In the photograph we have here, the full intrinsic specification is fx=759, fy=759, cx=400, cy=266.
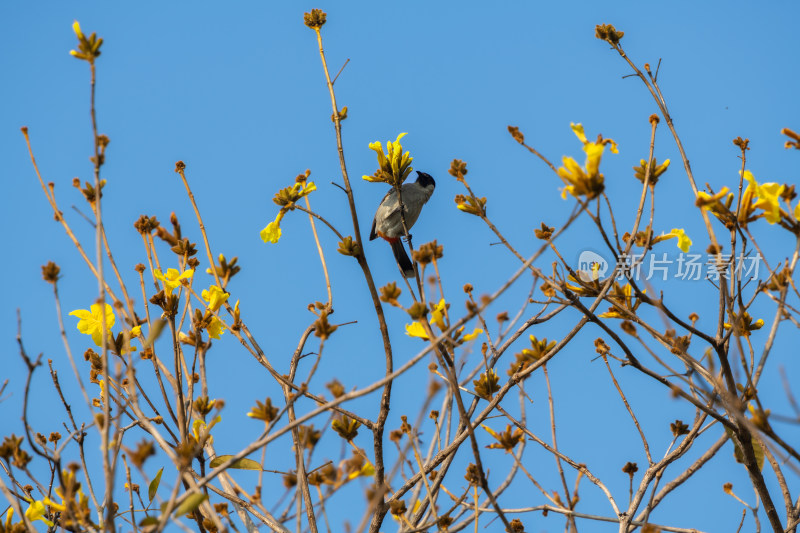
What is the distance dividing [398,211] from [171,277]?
4.67m

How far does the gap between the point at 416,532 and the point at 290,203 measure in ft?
5.21

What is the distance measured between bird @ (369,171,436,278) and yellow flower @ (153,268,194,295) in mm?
4543

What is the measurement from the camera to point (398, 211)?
7602mm

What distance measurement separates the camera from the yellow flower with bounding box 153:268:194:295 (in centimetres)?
304

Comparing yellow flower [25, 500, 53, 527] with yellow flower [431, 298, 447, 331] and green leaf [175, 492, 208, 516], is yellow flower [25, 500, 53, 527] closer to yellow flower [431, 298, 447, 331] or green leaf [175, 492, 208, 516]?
green leaf [175, 492, 208, 516]

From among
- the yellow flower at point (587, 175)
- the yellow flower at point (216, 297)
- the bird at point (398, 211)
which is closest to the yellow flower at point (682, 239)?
the yellow flower at point (587, 175)

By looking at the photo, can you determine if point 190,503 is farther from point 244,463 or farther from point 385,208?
point 385,208

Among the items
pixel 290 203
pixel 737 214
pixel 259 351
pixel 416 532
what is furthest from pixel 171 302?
pixel 737 214

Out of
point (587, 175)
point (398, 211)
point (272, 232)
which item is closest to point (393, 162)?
point (272, 232)

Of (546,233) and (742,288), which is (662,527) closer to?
(742,288)

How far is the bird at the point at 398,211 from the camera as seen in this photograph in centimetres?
772

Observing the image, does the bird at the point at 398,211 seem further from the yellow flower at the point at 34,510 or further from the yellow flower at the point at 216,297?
the yellow flower at the point at 34,510

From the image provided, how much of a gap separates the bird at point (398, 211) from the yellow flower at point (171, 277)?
4543 mm

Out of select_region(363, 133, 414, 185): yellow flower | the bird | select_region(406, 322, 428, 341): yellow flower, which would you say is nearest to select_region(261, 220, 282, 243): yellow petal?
select_region(363, 133, 414, 185): yellow flower
